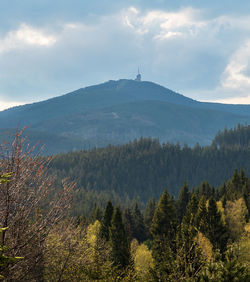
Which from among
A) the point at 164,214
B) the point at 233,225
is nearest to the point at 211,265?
the point at 164,214

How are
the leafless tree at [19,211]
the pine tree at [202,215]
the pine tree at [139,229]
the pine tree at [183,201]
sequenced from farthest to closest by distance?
1. the pine tree at [139,229]
2. the pine tree at [183,201]
3. the pine tree at [202,215]
4. the leafless tree at [19,211]

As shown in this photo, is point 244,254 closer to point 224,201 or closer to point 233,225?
point 233,225

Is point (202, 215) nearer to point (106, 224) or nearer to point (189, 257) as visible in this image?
point (106, 224)

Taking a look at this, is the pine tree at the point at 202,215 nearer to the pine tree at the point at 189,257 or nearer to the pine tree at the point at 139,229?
the pine tree at the point at 189,257

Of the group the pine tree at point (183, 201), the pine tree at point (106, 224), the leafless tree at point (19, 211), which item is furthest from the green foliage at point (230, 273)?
the pine tree at point (183, 201)

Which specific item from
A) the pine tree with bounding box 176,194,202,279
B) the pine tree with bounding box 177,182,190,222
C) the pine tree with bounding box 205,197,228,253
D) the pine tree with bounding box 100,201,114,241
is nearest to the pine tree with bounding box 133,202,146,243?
the pine tree with bounding box 177,182,190,222

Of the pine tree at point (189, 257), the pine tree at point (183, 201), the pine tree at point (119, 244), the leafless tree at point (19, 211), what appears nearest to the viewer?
the leafless tree at point (19, 211)

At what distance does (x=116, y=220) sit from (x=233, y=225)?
2435cm

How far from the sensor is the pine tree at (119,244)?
43.3 meters

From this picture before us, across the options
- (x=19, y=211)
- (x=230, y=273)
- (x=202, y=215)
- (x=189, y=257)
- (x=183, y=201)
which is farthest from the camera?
(x=183, y=201)

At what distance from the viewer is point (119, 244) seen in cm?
4488

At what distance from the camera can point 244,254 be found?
4672 centimetres

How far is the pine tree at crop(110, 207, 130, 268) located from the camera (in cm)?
4331

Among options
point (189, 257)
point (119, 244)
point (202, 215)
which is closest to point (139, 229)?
point (202, 215)
